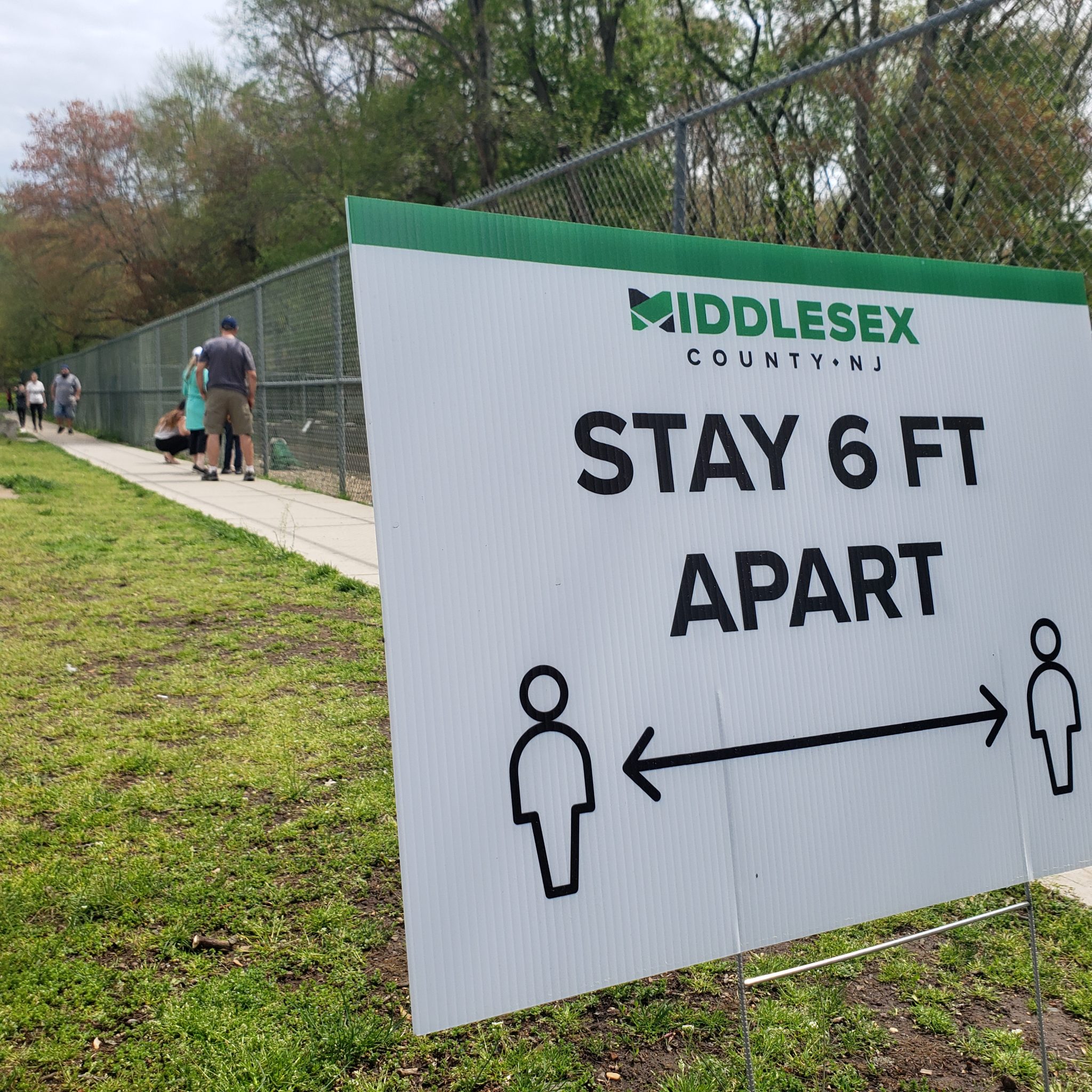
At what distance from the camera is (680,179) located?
5035mm

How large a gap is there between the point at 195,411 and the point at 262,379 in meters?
1.68

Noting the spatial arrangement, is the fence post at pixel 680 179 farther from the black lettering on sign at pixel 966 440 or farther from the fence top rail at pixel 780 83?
the black lettering on sign at pixel 966 440

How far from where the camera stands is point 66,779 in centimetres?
354

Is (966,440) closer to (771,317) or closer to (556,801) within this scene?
(771,317)

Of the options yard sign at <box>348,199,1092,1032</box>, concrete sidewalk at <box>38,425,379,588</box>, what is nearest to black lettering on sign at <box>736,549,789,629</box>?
yard sign at <box>348,199,1092,1032</box>

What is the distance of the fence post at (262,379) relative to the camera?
1344 cm

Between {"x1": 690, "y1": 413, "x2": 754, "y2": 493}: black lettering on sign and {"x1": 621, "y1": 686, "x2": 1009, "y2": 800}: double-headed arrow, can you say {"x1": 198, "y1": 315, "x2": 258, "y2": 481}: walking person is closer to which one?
{"x1": 690, "y1": 413, "x2": 754, "y2": 493}: black lettering on sign

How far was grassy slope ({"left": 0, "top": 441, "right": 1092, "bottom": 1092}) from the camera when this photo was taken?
2.19 m

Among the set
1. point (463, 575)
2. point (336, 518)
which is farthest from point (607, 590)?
point (336, 518)

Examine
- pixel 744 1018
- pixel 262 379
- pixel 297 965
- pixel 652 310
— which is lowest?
pixel 297 965

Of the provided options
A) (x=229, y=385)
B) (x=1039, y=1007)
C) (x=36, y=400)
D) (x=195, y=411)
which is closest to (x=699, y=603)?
(x=1039, y=1007)

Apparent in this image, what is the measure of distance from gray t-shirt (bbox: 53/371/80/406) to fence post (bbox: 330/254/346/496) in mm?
20317

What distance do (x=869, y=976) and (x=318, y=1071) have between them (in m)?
1.31

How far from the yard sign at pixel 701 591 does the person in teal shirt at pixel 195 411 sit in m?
13.3
